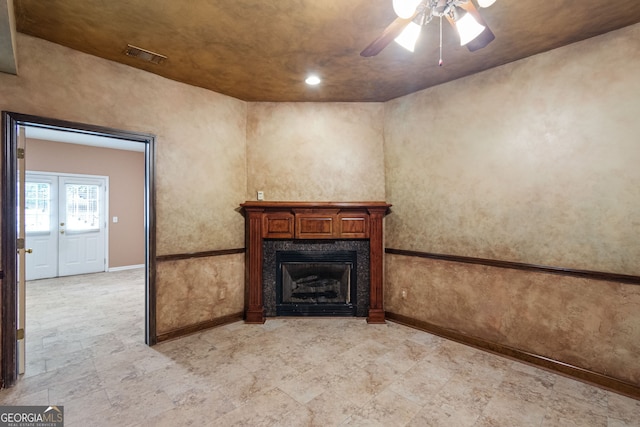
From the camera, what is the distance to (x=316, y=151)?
3855mm

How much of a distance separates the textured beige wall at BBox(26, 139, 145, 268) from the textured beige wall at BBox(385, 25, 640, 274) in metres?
6.70

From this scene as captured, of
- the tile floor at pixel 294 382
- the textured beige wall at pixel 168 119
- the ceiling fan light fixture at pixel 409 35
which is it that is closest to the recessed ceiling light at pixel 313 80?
the textured beige wall at pixel 168 119

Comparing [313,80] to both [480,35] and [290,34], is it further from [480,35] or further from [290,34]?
[480,35]

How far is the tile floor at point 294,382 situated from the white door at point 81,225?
11.5ft

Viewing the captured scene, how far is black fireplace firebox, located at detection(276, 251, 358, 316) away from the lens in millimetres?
3777

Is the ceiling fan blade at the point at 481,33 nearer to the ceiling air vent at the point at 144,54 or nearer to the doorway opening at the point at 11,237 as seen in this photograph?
the ceiling air vent at the point at 144,54

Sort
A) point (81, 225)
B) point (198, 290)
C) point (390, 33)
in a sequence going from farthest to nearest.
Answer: point (81, 225) → point (198, 290) → point (390, 33)

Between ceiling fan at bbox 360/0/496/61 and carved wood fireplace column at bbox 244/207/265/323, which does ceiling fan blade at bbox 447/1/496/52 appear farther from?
carved wood fireplace column at bbox 244/207/265/323

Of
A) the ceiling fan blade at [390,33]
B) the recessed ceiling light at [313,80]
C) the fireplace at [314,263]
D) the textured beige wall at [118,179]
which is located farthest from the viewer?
the textured beige wall at [118,179]

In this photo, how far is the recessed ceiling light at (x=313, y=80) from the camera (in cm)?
314

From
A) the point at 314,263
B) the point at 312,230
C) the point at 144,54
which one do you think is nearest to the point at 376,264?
the point at 314,263

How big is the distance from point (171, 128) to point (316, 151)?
1757 mm

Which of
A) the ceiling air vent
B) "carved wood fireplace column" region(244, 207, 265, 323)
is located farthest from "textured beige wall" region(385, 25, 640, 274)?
the ceiling air vent

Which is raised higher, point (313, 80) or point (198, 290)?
point (313, 80)
